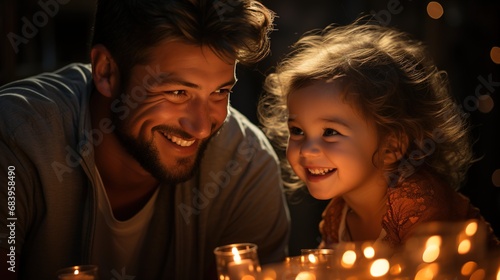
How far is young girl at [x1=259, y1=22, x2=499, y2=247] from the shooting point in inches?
65.4

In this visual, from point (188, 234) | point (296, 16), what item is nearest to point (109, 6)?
point (188, 234)

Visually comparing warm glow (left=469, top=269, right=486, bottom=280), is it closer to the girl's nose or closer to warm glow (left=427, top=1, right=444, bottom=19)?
the girl's nose

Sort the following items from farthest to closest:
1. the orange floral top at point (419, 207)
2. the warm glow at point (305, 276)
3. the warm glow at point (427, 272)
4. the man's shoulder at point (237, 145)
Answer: the man's shoulder at point (237, 145), the orange floral top at point (419, 207), the warm glow at point (305, 276), the warm glow at point (427, 272)

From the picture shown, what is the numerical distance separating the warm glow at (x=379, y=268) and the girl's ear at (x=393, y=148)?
2.71 ft

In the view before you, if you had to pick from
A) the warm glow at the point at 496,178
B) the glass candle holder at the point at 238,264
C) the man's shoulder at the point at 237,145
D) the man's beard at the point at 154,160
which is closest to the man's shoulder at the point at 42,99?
the man's beard at the point at 154,160

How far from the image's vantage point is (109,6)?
1.74 meters

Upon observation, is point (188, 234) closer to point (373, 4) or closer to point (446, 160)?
point (446, 160)

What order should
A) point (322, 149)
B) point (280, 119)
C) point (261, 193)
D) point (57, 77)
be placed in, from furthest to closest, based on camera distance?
point (280, 119), point (261, 193), point (57, 77), point (322, 149)

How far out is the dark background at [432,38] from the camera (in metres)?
3.06

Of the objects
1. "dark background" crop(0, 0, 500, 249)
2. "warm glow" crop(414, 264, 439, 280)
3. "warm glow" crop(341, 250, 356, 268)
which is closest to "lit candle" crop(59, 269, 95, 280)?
"warm glow" crop(341, 250, 356, 268)

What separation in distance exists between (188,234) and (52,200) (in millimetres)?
431

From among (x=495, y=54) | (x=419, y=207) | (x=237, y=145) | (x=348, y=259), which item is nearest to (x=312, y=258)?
(x=348, y=259)

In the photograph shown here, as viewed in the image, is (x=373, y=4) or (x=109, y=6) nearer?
(x=109, y=6)

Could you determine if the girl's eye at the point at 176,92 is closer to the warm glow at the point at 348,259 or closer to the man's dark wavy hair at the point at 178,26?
the man's dark wavy hair at the point at 178,26
